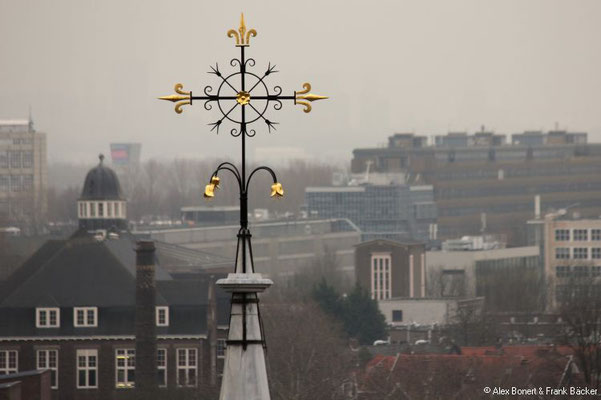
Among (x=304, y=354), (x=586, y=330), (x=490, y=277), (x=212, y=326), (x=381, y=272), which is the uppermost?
(x=381, y=272)

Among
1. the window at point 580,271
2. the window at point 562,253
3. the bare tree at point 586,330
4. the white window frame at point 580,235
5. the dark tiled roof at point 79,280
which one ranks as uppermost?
the white window frame at point 580,235

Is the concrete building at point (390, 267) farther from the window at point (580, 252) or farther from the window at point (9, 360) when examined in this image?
the window at point (9, 360)

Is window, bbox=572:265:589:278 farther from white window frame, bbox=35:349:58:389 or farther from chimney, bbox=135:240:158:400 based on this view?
chimney, bbox=135:240:158:400

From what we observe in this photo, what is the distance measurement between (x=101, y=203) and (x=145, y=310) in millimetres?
22956

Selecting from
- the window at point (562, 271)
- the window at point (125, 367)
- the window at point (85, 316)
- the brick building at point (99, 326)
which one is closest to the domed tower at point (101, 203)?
the brick building at point (99, 326)

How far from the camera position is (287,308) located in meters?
107

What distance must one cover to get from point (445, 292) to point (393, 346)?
62.7 metres

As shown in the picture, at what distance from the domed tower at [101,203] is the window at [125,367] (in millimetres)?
20055

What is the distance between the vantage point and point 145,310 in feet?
298

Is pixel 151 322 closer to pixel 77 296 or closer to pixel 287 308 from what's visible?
pixel 77 296

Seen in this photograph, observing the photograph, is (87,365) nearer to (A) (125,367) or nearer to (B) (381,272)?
(A) (125,367)

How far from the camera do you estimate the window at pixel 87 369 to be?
3595 inches

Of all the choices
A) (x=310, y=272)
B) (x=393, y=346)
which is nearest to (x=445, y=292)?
(x=310, y=272)

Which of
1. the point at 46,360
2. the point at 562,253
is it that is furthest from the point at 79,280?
the point at 562,253
